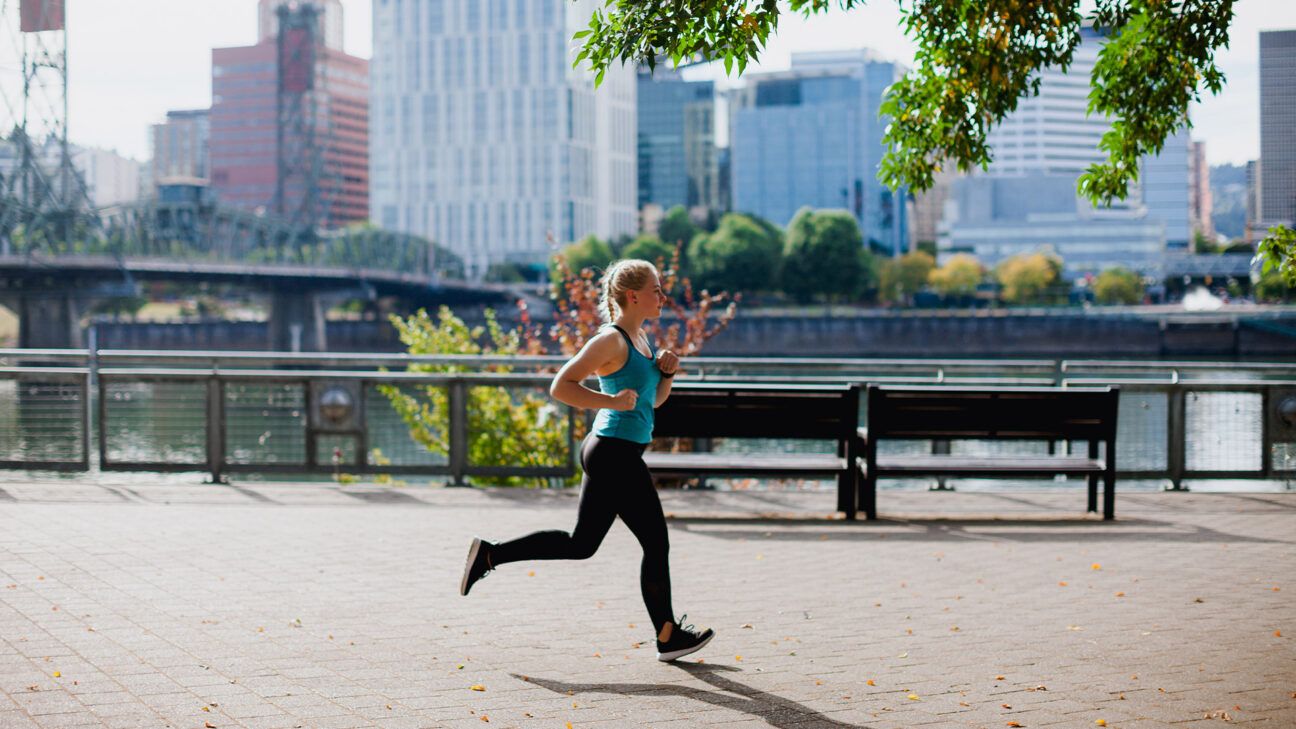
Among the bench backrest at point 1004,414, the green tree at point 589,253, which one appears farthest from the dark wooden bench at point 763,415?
the green tree at point 589,253

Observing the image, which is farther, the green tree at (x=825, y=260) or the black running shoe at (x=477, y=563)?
the green tree at (x=825, y=260)

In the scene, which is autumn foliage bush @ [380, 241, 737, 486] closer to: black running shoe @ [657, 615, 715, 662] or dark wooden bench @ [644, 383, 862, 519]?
dark wooden bench @ [644, 383, 862, 519]

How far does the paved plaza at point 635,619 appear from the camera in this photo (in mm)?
5379

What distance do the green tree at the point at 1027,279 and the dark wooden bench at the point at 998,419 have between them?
124 m

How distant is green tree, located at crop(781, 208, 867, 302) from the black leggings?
107 metres

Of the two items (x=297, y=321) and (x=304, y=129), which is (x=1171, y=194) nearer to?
(x=304, y=129)

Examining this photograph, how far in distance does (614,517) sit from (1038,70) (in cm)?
447

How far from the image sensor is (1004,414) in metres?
10.3

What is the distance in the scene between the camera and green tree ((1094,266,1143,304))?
5226 inches

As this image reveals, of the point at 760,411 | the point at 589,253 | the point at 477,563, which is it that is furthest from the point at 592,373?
the point at 589,253

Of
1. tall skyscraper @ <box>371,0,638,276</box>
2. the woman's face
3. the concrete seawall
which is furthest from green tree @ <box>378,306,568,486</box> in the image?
tall skyscraper @ <box>371,0,638,276</box>

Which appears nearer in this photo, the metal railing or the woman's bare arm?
the woman's bare arm

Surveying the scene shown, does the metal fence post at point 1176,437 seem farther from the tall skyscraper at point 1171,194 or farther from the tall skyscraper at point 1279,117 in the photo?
the tall skyscraper at point 1171,194

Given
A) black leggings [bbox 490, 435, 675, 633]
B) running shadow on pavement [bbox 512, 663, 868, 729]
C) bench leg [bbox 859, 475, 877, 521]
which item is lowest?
running shadow on pavement [bbox 512, 663, 868, 729]
